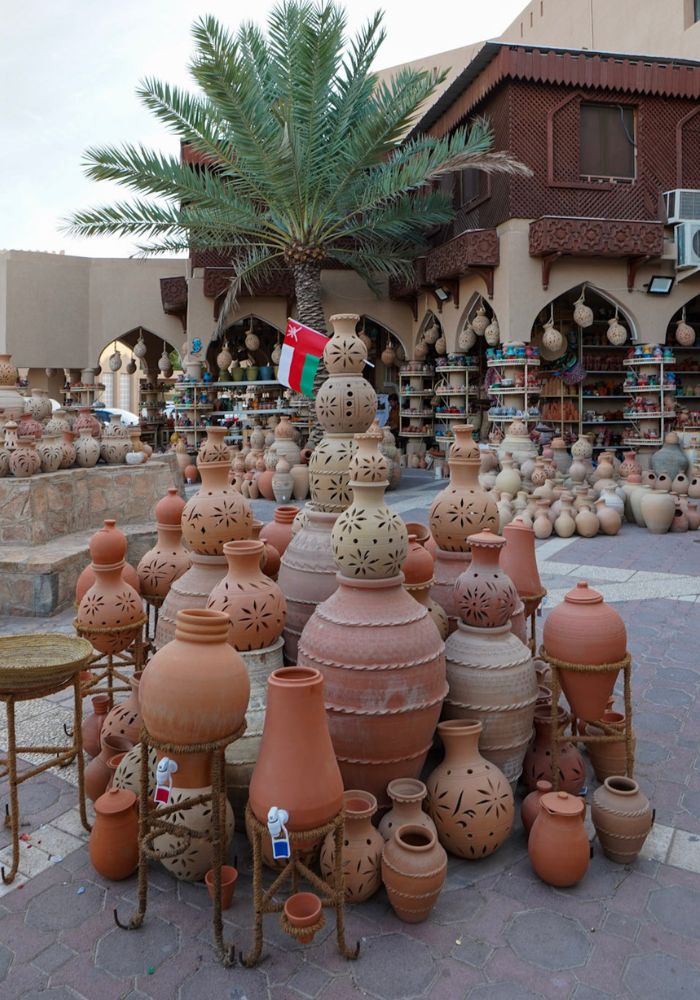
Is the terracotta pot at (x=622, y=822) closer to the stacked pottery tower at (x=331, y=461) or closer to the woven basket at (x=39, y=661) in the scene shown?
the stacked pottery tower at (x=331, y=461)

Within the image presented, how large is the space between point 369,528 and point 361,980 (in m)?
1.32

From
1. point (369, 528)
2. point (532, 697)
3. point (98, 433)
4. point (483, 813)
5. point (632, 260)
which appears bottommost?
point (483, 813)

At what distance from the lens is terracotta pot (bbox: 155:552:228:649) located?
116 inches

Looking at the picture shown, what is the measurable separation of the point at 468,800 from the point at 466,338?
1203 cm

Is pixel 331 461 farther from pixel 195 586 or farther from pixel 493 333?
pixel 493 333

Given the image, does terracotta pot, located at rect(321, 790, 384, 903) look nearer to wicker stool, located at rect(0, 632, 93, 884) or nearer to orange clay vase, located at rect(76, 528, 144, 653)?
wicker stool, located at rect(0, 632, 93, 884)

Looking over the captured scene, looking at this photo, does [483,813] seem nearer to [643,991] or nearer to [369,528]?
[643,991]

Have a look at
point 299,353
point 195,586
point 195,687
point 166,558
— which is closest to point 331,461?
point 195,586

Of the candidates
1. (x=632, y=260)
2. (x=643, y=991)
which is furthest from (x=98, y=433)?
(x=632, y=260)

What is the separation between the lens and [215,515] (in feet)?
9.52

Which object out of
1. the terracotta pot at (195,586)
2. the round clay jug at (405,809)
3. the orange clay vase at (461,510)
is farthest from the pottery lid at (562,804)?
the terracotta pot at (195,586)

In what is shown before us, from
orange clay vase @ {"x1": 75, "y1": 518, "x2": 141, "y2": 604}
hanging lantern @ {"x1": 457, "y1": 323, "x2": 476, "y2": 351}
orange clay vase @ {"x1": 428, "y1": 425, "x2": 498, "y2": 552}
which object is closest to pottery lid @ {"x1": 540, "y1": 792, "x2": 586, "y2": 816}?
orange clay vase @ {"x1": 428, "y1": 425, "x2": 498, "y2": 552}

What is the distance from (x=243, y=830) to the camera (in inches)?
105

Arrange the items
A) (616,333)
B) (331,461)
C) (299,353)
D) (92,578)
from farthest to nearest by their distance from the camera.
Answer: (616,333) → (299,353) → (92,578) → (331,461)
